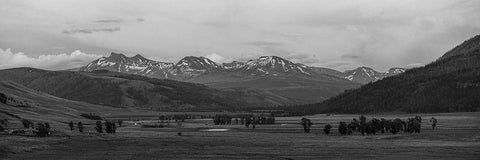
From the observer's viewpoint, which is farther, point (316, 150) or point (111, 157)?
point (316, 150)

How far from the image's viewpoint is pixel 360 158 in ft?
362

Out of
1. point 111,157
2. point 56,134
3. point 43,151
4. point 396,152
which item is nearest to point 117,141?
point 56,134

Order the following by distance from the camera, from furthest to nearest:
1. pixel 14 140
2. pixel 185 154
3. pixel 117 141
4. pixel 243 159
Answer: pixel 117 141 < pixel 14 140 < pixel 185 154 < pixel 243 159

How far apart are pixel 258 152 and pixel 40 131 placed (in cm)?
6806

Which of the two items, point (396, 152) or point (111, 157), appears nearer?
point (111, 157)

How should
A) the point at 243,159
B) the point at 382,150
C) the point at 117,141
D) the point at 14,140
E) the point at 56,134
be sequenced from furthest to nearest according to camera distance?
the point at 56,134 → the point at 117,141 → the point at 14,140 → the point at 382,150 → the point at 243,159

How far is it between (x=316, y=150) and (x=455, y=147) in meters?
29.9

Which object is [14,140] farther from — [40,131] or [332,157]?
[332,157]

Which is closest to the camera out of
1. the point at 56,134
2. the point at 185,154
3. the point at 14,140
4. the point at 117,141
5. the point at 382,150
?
the point at 185,154

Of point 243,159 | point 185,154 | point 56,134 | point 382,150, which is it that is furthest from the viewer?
point 56,134

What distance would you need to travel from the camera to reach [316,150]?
425ft

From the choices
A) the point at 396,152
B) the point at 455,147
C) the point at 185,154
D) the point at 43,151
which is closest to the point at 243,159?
the point at 185,154

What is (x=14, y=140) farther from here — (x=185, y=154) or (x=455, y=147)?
(x=455, y=147)

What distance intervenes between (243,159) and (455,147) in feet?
167
